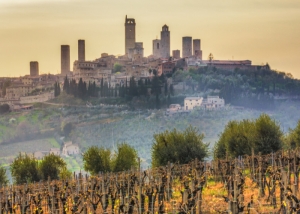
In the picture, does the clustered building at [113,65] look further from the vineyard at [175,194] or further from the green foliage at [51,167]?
the vineyard at [175,194]

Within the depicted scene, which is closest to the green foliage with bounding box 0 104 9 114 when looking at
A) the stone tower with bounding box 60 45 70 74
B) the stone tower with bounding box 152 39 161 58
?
the stone tower with bounding box 60 45 70 74

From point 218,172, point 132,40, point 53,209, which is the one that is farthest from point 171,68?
point 53,209

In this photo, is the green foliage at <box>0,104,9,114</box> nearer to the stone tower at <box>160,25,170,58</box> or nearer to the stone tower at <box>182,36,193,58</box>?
the stone tower at <box>160,25,170,58</box>

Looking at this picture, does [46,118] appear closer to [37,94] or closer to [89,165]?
[37,94]

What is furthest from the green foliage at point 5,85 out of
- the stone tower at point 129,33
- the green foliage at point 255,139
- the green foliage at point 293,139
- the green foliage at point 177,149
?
the green foliage at point 255,139

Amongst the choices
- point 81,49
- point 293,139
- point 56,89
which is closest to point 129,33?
point 81,49
